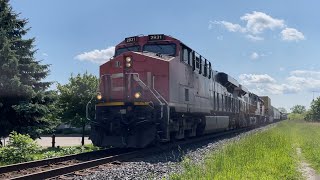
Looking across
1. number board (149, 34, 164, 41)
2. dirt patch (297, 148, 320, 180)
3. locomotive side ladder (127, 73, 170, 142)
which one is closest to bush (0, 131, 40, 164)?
locomotive side ladder (127, 73, 170, 142)

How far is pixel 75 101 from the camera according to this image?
22547 millimetres

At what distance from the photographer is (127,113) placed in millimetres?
12586

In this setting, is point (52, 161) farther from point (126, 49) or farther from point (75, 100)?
point (75, 100)

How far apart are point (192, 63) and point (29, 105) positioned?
6.89m

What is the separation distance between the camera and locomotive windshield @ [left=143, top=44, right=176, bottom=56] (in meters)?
14.0

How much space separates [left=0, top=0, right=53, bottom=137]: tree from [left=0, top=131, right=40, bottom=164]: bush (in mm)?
2598

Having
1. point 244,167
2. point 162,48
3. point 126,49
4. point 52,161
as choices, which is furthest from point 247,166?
point 126,49

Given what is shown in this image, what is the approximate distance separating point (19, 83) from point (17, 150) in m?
3.32

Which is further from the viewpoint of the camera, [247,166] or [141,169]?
[141,169]

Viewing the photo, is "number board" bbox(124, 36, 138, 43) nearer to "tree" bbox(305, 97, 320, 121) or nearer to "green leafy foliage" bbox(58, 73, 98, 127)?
"green leafy foliage" bbox(58, 73, 98, 127)

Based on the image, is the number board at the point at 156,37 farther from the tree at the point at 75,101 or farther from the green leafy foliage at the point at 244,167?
the tree at the point at 75,101

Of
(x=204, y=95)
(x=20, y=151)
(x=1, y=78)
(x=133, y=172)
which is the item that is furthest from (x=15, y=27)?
(x=133, y=172)

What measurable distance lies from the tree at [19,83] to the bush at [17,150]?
2.60 meters

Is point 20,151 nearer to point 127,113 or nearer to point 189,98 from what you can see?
point 127,113
